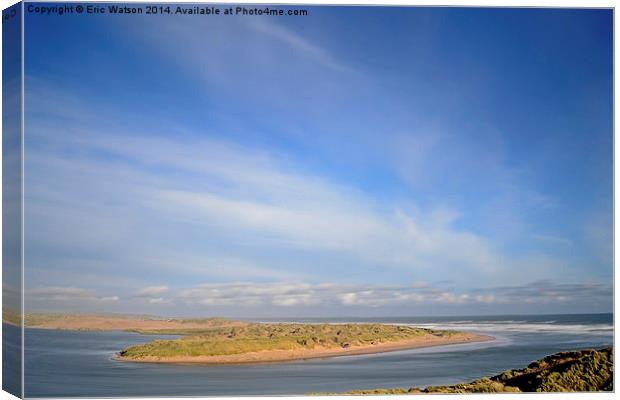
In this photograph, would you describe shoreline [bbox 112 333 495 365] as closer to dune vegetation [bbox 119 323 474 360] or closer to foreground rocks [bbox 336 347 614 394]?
dune vegetation [bbox 119 323 474 360]

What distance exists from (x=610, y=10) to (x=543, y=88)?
3.87 feet

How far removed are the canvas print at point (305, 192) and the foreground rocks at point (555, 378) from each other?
2cm

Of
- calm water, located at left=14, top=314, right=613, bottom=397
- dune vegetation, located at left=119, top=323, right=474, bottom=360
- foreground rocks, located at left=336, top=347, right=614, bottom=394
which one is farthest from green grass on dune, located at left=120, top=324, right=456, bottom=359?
foreground rocks, located at left=336, top=347, right=614, bottom=394

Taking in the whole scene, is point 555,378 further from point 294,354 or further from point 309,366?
point 294,354

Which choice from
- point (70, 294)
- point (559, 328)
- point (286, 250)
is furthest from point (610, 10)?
point (70, 294)

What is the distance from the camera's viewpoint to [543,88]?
10148 mm

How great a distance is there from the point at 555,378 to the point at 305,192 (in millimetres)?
3409

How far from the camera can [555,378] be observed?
991 centimetres

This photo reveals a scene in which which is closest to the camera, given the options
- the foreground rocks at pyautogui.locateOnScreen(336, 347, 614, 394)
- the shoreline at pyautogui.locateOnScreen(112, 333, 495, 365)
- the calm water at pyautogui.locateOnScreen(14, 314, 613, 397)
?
the calm water at pyautogui.locateOnScreen(14, 314, 613, 397)

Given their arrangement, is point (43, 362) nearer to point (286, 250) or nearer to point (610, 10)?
point (286, 250)

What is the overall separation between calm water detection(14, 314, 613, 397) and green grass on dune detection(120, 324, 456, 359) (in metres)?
0.15

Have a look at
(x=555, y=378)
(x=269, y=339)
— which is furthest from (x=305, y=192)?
(x=555, y=378)

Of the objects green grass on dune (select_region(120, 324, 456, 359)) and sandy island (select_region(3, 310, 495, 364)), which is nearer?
sandy island (select_region(3, 310, 495, 364))

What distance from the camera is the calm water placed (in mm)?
9531
